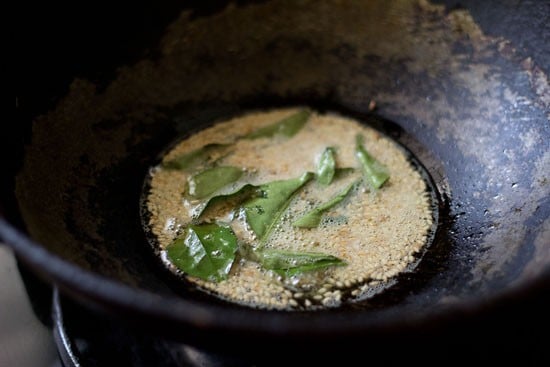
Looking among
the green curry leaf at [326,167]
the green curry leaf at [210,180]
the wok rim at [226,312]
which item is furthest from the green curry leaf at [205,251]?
the wok rim at [226,312]

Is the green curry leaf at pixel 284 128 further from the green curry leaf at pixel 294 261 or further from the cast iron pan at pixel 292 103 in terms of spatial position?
the green curry leaf at pixel 294 261

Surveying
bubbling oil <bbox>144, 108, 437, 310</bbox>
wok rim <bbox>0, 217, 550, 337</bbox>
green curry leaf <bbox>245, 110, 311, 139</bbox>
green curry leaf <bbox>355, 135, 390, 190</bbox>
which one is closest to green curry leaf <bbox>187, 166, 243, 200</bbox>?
bubbling oil <bbox>144, 108, 437, 310</bbox>

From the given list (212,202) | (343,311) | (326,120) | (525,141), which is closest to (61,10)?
(212,202)

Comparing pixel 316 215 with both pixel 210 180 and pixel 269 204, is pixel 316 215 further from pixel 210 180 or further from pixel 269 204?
pixel 210 180

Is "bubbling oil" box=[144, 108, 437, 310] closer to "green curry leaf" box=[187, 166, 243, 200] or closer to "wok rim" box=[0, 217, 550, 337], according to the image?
"green curry leaf" box=[187, 166, 243, 200]

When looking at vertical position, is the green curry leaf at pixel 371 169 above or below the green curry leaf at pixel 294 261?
above

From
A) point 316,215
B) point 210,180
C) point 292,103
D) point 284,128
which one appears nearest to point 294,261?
point 316,215

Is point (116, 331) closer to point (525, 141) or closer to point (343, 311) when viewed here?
point (343, 311)
